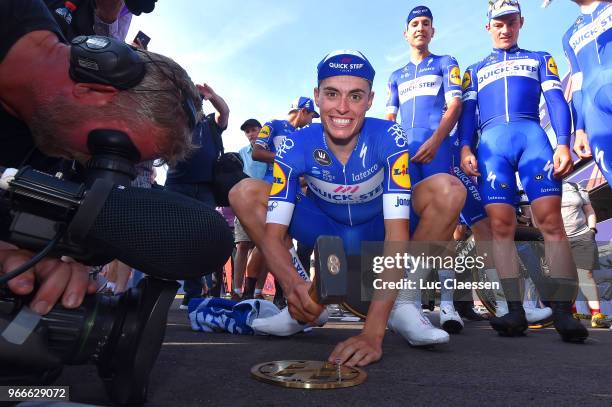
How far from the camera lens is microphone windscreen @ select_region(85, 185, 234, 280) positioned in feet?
2.26

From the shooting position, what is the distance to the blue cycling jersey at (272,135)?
3.98m

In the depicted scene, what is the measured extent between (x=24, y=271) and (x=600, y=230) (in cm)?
1331

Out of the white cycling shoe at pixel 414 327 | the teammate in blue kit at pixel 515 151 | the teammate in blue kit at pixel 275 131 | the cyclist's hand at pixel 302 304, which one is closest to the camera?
the cyclist's hand at pixel 302 304

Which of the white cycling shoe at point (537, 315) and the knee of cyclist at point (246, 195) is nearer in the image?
the knee of cyclist at point (246, 195)

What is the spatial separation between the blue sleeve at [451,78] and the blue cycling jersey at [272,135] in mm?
1532

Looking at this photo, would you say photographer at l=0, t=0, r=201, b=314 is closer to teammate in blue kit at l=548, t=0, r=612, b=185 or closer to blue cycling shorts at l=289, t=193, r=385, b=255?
blue cycling shorts at l=289, t=193, r=385, b=255

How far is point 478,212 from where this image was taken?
3.36 metres

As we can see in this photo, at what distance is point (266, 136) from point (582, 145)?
2.55 metres

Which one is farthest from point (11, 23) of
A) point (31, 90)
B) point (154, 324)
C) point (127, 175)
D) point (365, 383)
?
point (365, 383)

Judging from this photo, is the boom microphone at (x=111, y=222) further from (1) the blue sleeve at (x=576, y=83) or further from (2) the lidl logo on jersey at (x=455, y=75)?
(2) the lidl logo on jersey at (x=455, y=75)

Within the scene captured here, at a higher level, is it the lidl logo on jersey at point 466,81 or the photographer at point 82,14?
the lidl logo on jersey at point 466,81

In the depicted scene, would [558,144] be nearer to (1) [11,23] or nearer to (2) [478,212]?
(2) [478,212]

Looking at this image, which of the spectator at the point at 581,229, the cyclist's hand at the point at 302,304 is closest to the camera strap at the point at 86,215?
the cyclist's hand at the point at 302,304

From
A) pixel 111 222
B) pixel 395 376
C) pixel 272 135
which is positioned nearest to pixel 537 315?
pixel 395 376
